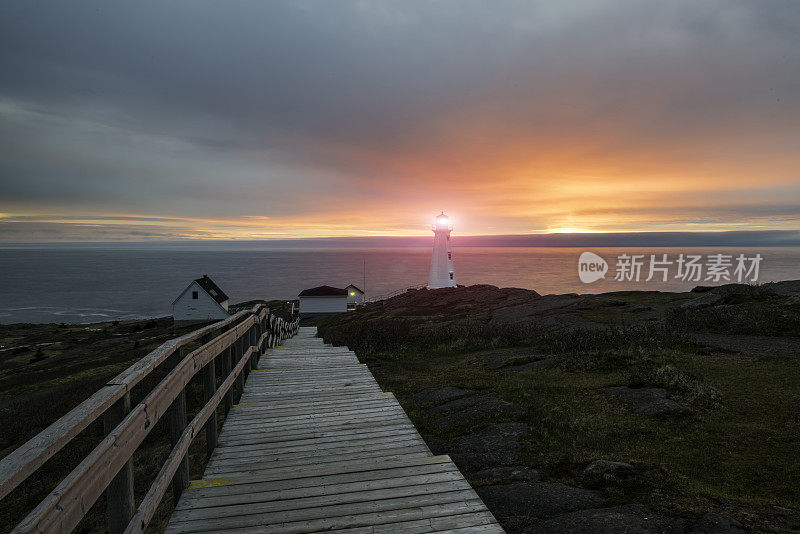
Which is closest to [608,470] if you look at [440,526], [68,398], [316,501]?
[440,526]

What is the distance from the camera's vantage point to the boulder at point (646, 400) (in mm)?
6780

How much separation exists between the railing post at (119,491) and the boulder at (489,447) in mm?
3779

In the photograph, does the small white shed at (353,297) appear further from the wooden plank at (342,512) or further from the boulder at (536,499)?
the wooden plank at (342,512)

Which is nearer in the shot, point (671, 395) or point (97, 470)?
point (97, 470)

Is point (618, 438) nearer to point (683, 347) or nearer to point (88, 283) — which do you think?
point (683, 347)

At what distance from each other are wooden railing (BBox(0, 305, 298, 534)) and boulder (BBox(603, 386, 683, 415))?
20.7ft

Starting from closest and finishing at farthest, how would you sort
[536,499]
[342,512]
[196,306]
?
[342,512] → [536,499] → [196,306]

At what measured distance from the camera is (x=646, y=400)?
23.9ft

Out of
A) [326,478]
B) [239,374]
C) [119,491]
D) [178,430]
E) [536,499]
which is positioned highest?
[119,491]

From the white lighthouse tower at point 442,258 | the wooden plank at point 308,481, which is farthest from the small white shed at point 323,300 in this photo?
the wooden plank at point 308,481

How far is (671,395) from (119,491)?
782 cm

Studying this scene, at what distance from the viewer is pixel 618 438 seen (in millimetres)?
5965

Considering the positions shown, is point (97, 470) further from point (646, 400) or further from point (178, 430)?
point (646, 400)

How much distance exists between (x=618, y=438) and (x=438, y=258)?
53.0 m
